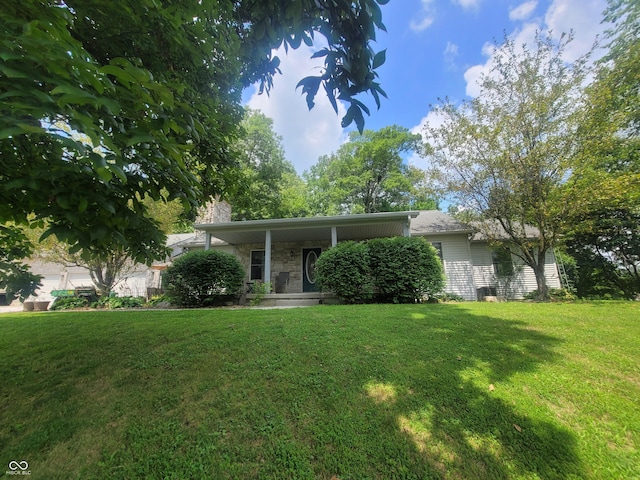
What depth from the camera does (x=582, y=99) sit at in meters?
9.06

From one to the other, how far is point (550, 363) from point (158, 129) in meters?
4.16

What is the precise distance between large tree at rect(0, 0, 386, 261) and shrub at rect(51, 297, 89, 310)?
36.2ft

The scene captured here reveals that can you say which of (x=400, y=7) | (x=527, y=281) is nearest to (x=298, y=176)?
(x=527, y=281)

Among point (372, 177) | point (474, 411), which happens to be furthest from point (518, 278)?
point (372, 177)

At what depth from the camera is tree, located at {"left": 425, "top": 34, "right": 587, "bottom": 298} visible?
9205 millimetres

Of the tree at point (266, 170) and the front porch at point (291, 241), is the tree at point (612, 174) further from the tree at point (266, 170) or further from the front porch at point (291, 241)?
the tree at point (266, 170)

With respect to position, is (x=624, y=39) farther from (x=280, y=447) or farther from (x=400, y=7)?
(x=280, y=447)

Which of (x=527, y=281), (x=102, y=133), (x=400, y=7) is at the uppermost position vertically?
(x=400, y=7)

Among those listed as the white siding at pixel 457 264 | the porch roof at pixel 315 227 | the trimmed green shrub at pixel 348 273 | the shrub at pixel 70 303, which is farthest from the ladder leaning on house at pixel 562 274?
the shrub at pixel 70 303

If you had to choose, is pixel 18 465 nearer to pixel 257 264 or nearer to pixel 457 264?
pixel 257 264

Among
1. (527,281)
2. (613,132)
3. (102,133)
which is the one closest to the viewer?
(102,133)

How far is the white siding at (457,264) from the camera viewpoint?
39.2ft

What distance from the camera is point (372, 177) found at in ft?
74.7

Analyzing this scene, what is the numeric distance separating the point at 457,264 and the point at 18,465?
13.2 metres
